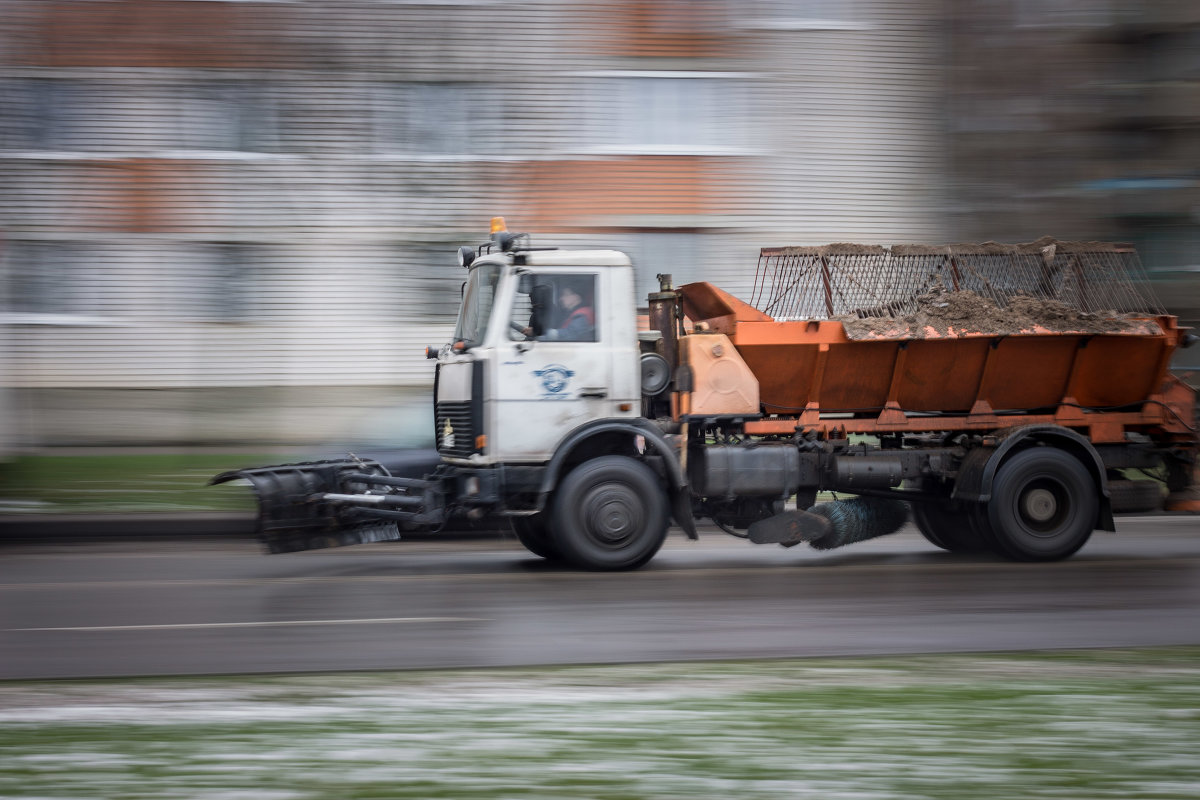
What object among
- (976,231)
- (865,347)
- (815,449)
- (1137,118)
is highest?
(1137,118)

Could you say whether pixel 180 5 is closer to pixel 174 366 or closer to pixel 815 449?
pixel 174 366

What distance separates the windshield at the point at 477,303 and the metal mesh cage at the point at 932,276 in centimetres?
237

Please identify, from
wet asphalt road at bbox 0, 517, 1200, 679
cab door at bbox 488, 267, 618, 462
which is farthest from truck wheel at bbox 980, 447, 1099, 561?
cab door at bbox 488, 267, 618, 462

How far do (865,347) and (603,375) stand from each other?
7.39ft

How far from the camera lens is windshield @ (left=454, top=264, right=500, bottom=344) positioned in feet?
36.3

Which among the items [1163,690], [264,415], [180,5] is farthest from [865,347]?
[180,5]

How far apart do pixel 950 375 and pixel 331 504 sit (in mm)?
5334

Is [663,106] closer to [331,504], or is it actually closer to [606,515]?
[606,515]

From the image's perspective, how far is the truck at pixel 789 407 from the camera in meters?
10.9

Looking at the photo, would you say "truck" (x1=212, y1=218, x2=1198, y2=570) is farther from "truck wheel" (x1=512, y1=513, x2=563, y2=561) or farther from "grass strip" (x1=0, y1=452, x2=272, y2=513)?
"grass strip" (x1=0, y1=452, x2=272, y2=513)

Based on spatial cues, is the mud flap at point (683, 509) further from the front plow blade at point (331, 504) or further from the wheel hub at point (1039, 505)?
the wheel hub at point (1039, 505)

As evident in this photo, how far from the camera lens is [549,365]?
10.9m

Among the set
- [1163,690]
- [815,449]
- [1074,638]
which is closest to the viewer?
[1163,690]

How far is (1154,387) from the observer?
11992 millimetres
